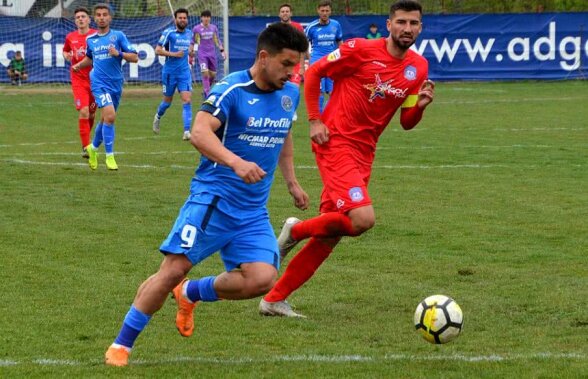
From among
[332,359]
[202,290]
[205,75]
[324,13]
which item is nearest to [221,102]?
[202,290]

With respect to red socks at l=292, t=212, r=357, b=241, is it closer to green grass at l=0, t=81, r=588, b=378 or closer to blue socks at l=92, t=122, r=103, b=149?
green grass at l=0, t=81, r=588, b=378

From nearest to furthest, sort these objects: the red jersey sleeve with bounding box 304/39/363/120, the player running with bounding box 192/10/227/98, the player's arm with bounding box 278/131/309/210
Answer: the player's arm with bounding box 278/131/309/210 → the red jersey sleeve with bounding box 304/39/363/120 → the player running with bounding box 192/10/227/98

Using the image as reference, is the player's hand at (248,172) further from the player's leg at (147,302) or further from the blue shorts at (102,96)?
the blue shorts at (102,96)

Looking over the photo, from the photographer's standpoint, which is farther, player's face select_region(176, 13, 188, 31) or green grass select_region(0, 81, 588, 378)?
player's face select_region(176, 13, 188, 31)

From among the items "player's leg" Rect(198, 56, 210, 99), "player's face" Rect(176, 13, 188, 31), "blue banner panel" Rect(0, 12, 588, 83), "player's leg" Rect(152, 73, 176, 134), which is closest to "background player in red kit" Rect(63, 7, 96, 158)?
"player's leg" Rect(152, 73, 176, 134)

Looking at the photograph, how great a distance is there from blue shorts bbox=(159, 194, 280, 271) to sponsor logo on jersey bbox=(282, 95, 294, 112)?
22.9 inches

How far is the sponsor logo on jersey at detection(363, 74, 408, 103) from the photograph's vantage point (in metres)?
7.73

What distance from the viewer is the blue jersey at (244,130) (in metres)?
5.98

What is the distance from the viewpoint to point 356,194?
24.3 ft

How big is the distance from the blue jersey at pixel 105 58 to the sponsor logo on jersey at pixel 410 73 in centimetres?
847

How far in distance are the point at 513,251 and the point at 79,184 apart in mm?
6250

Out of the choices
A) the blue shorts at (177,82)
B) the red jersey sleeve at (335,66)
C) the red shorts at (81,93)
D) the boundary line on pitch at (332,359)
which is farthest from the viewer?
the blue shorts at (177,82)

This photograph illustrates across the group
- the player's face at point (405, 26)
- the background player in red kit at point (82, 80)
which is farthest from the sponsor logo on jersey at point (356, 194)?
the background player in red kit at point (82, 80)

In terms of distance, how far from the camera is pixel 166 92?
20.5m
